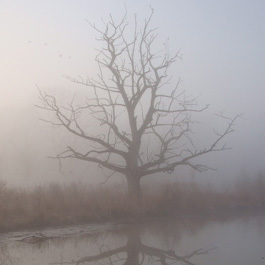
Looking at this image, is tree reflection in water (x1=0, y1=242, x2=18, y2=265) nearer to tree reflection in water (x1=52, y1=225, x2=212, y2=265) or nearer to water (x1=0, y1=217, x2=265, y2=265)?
water (x1=0, y1=217, x2=265, y2=265)

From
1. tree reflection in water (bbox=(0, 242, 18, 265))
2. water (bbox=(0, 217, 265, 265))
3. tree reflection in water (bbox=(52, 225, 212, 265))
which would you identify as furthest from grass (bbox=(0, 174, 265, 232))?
tree reflection in water (bbox=(52, 225, 212, 265))

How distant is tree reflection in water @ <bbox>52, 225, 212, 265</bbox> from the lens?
476 inches

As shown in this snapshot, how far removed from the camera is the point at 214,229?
18.1 metres

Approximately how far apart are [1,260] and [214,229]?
27.1ft

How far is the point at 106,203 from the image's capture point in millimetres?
20578

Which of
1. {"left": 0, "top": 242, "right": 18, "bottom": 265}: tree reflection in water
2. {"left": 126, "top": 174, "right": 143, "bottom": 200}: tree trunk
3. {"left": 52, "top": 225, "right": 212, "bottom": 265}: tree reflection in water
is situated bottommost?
{"left": 52, "top": 225, "right": 212, "bottom": 265}: tree reflection in water

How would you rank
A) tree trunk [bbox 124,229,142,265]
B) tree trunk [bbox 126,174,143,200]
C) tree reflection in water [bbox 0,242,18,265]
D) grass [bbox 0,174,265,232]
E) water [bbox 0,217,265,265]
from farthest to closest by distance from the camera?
1. tree trunk [bbox 126,174,143,200]
2. grass [bbox 0,174,265,232]
3. water [bbox 0,217,265,265]
4. tree reflection in water [bbox 0,242,18,265]
5. tree trunk [bbox 124,229,142,265]

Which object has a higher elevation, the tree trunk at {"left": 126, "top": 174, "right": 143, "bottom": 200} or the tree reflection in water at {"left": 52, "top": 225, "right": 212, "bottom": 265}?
the tree trunk at {"left": 126, "top": 174, "right": 143, "bottom": 200}

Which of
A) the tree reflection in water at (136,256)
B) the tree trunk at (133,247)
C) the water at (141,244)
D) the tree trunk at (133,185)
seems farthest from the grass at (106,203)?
the tree reflection in water at (136,256)

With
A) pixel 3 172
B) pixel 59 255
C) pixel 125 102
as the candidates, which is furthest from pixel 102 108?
pixel 3 172

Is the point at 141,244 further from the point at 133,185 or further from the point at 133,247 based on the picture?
the point at 133,185

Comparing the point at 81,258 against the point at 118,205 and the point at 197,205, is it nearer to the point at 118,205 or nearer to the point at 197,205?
the point at 118,205

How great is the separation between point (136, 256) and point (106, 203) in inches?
316

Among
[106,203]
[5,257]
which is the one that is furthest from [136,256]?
[106,203]
